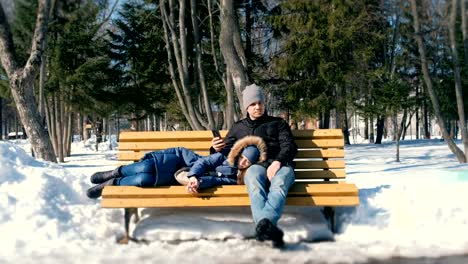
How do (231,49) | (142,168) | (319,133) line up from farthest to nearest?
1. (231,49)
2. (319,133)
3. (142,168)

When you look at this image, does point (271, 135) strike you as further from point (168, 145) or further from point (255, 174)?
point (168, 145)

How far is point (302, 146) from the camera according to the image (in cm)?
565

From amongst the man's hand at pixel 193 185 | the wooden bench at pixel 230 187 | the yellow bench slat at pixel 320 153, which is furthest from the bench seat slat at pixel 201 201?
the yellow bench slat at pixel 320 153

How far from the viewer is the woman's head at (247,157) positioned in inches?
199

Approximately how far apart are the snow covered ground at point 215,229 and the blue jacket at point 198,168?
0.45m

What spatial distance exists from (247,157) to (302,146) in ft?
2.92

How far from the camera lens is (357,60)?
2511cm

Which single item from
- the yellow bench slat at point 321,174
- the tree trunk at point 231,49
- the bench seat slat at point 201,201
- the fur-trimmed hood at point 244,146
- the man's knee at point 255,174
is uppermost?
the tree trunk at point 231,49

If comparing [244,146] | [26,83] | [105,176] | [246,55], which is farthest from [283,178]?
[246,55]

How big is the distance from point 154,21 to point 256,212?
20822mm

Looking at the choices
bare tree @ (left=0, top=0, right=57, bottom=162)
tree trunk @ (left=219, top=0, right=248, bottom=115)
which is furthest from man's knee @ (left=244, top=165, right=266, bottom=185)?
bare tree @ (left=0, top=0, right=57, bottom=162)

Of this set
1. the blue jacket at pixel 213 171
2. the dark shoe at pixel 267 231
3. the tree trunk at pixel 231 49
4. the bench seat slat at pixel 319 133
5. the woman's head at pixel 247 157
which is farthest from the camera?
the tree trunk at pixel 231 49

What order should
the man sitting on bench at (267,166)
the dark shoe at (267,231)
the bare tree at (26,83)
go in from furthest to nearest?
the bare tree at (26,83) → the man sitting on bench at (267,166) → the dark shoe at (267,231)

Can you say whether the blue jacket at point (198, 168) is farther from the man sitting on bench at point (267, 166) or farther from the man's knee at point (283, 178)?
the man's knee at point (283, 178)
